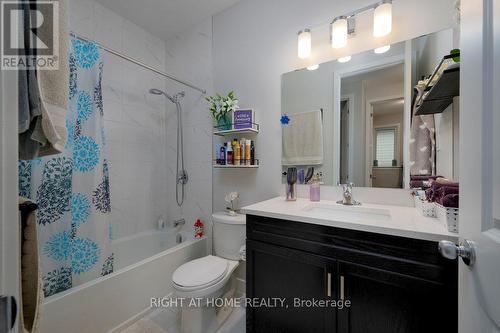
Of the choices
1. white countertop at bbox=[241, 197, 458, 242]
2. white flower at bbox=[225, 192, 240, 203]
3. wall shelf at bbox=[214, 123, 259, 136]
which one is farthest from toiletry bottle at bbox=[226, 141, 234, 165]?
white countertop at bbox=[241, 197, 458, 242]

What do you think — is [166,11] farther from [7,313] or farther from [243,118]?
[7,313]

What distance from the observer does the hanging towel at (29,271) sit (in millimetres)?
513

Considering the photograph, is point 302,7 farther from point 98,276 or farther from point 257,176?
point 98,276

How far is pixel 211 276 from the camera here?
136 centimetres

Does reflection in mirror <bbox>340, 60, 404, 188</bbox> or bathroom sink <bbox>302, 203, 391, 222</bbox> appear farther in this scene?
reflection in mirror <bbox>340, 60, 404, 188</bbox>

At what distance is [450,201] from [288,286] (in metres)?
0.83

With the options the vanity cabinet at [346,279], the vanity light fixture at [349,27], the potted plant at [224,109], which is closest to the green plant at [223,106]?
the potted plant at [224,109]

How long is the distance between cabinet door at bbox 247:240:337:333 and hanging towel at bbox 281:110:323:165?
0.74 metres

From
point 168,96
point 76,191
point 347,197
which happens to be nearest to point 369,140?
point 347,197

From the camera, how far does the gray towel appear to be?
429mm

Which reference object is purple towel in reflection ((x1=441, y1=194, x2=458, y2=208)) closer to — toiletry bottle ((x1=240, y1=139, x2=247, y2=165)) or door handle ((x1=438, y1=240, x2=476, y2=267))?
door handle ((x1=438, y1=240, x2=476, y2=267))

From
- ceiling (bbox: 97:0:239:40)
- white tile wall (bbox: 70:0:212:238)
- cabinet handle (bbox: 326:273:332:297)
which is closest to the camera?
cabinet handle (bbox: 326:273:332:297)

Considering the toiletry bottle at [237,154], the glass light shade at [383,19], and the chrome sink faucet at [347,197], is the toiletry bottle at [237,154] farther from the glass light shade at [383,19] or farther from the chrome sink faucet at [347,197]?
the glass light shade at [383,19]

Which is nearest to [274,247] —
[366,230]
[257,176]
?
[366,230]
